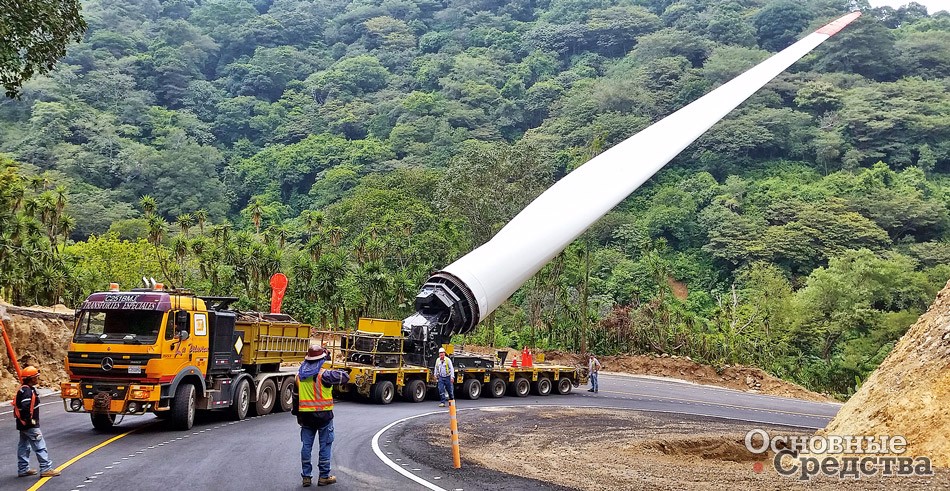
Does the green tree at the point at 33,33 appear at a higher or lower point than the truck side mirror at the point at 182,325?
higher

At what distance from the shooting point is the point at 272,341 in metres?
19.1

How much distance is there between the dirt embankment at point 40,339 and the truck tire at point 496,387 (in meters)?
13.1

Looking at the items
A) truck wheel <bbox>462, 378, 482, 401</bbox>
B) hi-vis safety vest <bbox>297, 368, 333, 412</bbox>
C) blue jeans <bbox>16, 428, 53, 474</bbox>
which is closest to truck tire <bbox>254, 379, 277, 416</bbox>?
truck wheel <bbox>462, 378, 482, 401</bbox>

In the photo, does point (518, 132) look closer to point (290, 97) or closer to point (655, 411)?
point (290, 97)

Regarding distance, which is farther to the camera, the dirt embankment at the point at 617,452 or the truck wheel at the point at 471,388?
the truck wheel at the point at 471,388

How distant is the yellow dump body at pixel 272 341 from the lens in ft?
59.6

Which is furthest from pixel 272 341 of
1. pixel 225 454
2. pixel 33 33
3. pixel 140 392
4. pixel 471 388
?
pixel 33 33

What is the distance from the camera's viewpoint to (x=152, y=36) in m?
114

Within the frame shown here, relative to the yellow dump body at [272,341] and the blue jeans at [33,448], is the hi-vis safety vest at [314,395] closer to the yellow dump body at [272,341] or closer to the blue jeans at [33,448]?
the blue jeans at [33,448]

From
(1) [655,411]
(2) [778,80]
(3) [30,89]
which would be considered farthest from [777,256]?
(3) [30,89]

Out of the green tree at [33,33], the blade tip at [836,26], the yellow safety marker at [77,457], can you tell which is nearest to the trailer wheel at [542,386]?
the blade tip at [836,26]

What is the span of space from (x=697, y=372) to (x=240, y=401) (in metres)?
26.8

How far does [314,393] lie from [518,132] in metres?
80.1

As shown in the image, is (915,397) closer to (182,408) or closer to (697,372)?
(182,408)
